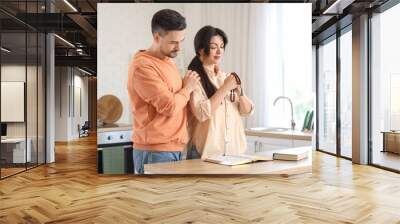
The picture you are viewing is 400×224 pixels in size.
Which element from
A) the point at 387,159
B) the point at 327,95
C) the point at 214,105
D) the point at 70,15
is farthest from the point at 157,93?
the point at 327,95

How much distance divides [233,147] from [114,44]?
7.49 ft

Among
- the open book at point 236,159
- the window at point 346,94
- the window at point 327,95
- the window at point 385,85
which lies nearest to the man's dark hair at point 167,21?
the open book at point 236,159

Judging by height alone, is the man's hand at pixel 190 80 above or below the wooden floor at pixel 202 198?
above

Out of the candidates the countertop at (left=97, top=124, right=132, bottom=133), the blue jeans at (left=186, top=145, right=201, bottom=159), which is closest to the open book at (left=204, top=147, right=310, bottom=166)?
the blue jeans at (left=186, top=145, right=201, bottom=159)

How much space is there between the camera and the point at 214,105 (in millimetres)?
5613

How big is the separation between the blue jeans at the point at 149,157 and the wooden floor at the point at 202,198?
0.21 m

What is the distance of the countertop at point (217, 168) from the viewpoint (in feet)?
17.5

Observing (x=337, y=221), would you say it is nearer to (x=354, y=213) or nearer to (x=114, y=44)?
(x=354, y=213)

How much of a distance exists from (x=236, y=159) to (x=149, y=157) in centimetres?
123

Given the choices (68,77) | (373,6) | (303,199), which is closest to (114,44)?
(303,199)

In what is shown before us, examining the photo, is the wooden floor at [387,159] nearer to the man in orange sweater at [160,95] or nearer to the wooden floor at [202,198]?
the wooden floor at [202,198]

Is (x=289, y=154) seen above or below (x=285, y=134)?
below

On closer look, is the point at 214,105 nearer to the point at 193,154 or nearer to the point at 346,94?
the point at 193,154

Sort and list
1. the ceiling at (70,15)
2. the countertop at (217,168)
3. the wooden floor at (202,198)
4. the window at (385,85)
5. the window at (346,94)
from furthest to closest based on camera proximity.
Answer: the window at (346,94), the window at (385,85), the ceiling at (70,15), the countertop at (217,168), the wooden floor at (202,198)
